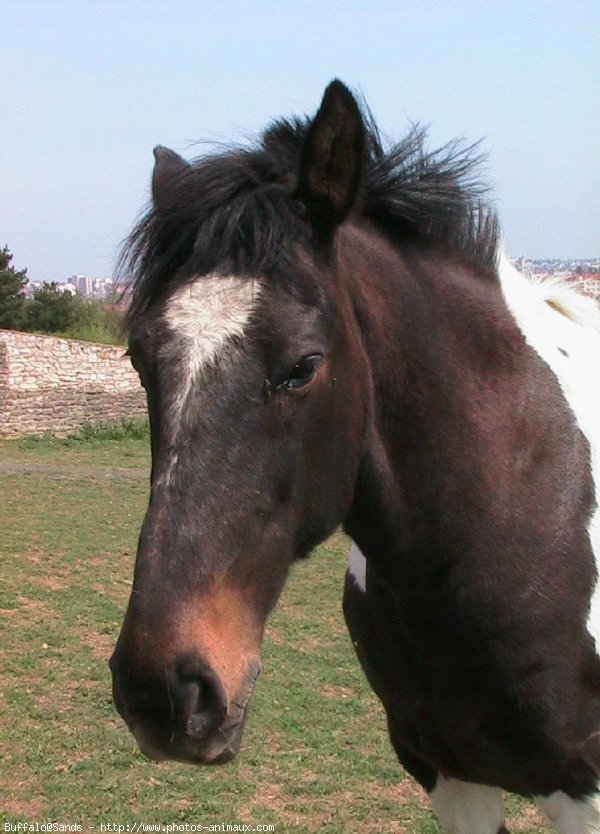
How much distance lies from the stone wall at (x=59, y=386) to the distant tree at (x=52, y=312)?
12715 mm

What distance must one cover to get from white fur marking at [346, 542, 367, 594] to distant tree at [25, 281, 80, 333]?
29.6 meters

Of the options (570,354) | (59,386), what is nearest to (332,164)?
(570,354)

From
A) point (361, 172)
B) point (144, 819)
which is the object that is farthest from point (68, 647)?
point (361, 172)

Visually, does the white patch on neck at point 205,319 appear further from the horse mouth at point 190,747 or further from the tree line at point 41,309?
the tree line at point 41,309

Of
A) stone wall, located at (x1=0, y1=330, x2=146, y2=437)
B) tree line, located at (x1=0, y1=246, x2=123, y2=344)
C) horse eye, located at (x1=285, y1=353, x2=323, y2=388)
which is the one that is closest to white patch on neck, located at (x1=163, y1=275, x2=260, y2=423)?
horse eye, located at (x1=285, y1=353, x2=323, y2=388)

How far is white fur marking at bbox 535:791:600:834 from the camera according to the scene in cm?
248

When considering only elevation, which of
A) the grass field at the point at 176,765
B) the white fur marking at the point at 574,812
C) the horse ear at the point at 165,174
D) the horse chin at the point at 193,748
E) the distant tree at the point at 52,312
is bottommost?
the distant tree at the point at 52,312

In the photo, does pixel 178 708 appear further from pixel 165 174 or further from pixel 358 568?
pixel 165 174

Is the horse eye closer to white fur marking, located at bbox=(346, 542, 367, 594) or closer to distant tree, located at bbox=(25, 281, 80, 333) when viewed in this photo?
white fur marking, located at bbox=(346, 542, 367, 594)

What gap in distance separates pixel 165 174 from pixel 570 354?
1409mm

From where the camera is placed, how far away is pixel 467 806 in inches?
116

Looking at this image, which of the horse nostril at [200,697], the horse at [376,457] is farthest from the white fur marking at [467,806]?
the horse nostril at [200,697]

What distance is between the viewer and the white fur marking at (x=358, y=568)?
114 inches

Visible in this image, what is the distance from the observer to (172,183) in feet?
7.74
